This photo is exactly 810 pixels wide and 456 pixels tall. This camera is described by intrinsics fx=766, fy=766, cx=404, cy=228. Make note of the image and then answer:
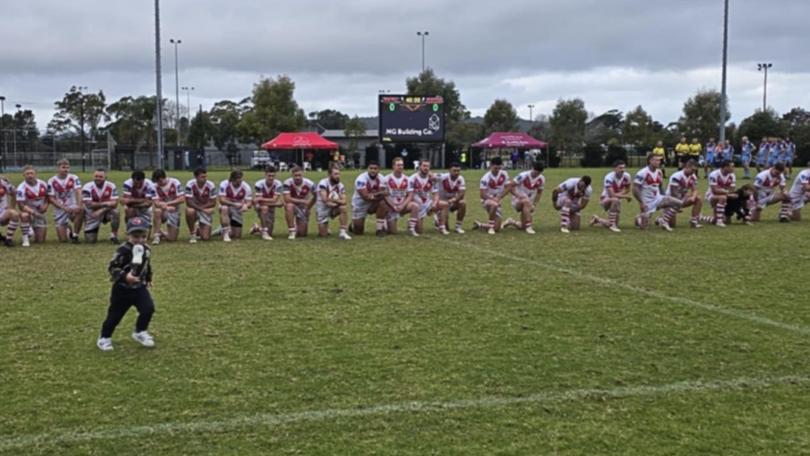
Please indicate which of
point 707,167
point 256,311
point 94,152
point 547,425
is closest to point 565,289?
point 256,311

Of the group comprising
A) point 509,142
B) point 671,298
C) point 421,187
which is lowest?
point 671,298

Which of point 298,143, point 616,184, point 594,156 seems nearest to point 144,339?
point 616,184

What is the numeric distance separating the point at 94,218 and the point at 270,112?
60.0 meters

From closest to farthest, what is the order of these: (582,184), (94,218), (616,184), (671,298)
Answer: (671,298) < (94,218) < (582,184) < (616,184)

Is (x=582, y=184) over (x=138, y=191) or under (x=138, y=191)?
over

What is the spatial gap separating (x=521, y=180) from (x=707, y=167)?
23.7 m

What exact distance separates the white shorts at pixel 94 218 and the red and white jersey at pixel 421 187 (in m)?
5.41

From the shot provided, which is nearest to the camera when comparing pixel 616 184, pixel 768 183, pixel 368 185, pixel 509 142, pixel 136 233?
pixel 136 233

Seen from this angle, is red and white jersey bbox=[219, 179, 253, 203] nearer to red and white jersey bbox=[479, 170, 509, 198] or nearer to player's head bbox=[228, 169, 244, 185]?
player's head bbox=[228, 169, 244, 185]

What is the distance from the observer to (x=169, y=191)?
539 inches

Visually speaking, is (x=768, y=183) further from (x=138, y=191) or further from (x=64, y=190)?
(x=64, y=190)

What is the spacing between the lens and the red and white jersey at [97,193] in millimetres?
13352

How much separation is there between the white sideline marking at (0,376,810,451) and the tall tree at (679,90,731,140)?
2710 inches

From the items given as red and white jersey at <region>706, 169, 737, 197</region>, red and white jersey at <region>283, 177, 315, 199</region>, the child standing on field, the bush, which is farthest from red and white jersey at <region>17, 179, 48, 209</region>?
the bush
